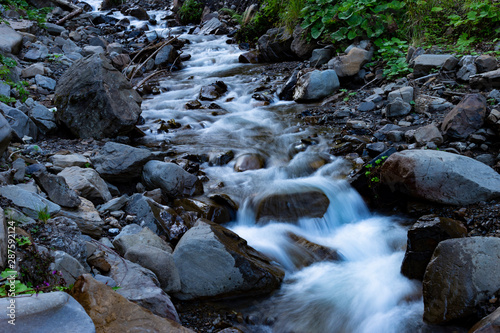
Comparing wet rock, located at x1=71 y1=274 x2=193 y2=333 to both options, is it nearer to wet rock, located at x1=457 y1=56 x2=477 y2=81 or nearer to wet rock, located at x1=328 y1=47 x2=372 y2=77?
wet rock, located at x1=457 y1=56 x2=477 y2=81

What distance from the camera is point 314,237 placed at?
16.4 feet

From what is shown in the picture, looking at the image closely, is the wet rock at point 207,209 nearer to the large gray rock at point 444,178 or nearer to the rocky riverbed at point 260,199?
the rocky riverbed at point 260,199

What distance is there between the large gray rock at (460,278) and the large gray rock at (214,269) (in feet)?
5.21

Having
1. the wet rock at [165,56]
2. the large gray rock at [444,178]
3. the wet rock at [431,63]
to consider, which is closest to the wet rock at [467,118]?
the large gray rock at [444,178]

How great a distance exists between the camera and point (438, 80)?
23.6 feet

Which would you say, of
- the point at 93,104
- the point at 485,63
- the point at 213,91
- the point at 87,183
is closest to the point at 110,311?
the point at 87,183

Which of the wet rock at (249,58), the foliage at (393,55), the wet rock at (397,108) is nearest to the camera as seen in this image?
the wet rock at (397,108)

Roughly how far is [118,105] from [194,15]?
14202 millimetres

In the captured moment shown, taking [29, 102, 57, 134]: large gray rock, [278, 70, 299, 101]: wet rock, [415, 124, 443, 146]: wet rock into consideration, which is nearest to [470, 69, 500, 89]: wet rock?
[415, 124, 443, 146]: wet rock

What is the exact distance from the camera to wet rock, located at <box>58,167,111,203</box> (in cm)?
468

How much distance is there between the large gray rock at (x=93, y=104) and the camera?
6656 millimetres

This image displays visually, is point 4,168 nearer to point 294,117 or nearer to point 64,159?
point 64,159

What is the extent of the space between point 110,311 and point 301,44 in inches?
398

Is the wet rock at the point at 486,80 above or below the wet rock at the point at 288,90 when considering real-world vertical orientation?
above
